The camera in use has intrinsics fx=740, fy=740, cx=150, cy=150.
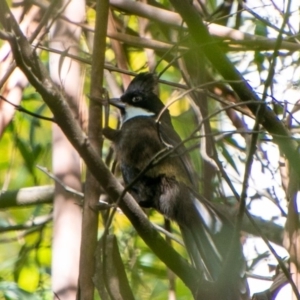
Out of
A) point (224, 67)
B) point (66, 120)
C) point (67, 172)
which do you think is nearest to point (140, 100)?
point (67, 172)

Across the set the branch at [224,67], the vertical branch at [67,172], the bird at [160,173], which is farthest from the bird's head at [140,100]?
the branch at [224,67]

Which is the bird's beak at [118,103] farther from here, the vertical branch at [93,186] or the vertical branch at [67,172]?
the vertical branch at [93,186]

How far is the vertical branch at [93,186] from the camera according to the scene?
197cm

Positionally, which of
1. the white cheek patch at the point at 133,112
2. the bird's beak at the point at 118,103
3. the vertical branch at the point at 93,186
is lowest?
the vertical branch at the point at 93,186

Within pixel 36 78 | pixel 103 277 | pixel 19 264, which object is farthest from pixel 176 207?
pixel 36 78

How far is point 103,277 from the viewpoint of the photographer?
217 cm

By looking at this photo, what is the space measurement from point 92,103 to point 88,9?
1.50 metres

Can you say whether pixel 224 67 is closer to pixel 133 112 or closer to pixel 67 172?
pixel 67 172

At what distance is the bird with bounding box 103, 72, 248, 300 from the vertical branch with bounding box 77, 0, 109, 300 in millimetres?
680

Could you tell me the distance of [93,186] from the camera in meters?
2.08

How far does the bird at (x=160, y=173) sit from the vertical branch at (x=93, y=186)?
680 millimetres

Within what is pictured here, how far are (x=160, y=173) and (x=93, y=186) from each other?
0.96 m

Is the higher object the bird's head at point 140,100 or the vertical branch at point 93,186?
the bird's head at point 140,100

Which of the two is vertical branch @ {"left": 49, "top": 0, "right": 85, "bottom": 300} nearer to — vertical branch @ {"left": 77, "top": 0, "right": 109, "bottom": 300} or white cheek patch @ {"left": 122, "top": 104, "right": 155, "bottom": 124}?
vertical branch @ {"left": 77, "top": 0, "right": 109, "bottom": 300}
